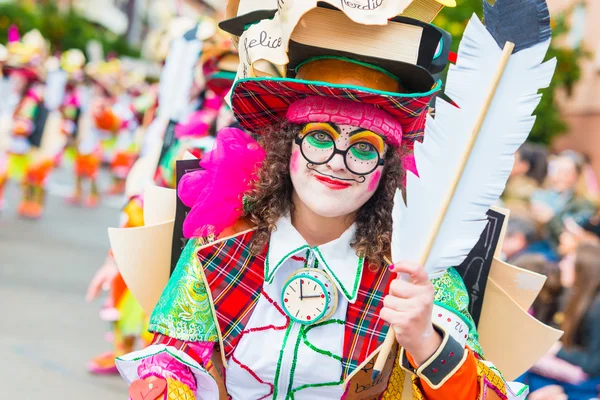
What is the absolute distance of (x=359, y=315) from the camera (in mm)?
2209

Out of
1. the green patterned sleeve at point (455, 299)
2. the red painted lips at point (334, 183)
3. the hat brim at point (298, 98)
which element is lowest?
the green patterned sleeve at point (455, 299)

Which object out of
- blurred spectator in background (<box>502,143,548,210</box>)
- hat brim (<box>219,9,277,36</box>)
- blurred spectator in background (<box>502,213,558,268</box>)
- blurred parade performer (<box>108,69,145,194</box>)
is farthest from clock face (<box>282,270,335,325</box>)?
blurred parade performer (<box>108,69,145,194</box>)

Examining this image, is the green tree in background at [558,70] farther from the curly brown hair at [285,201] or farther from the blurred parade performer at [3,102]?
the curly brown hair at [285,201]

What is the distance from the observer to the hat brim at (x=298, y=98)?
2.03 m

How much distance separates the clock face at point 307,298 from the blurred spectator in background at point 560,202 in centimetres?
331

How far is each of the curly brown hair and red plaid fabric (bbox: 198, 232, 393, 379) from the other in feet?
0.18

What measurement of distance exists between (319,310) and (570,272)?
97.6 inches

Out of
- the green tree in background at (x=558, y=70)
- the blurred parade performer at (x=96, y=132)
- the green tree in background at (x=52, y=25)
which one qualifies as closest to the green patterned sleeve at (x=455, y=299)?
the green tree in background at (x=558, y=70)

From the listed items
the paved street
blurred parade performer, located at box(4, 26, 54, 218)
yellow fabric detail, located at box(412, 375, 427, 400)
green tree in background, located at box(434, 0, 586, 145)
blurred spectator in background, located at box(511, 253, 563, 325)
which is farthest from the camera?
green tree in background, located at box(434, 0, 586, 145)

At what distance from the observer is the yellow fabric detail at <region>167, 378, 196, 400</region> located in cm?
208

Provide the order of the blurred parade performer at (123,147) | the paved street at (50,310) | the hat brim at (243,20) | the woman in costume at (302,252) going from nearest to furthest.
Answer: the woman in costume at (302,252) → the hat brim at (243,20) → the paved street at (50,310) → the blurred parade performer at (123,147)

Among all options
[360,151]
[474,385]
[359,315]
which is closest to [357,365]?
[359,315]

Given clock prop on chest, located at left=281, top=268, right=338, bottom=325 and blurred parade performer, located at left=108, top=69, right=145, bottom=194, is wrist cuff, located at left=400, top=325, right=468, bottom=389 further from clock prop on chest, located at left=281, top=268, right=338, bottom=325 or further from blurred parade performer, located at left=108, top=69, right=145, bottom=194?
blurred parade performer, located at left=108, top=69, right=145, bottom=194

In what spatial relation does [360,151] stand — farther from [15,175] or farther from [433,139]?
[15,175]
